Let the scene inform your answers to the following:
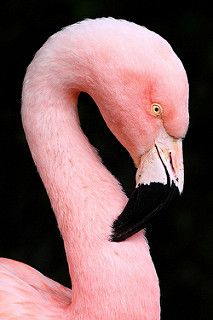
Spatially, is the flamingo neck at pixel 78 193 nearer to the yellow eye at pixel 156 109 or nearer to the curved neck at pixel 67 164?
the curved neck at pixel 67 164


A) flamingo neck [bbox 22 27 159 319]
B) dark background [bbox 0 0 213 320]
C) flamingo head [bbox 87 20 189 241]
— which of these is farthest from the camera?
dark background [bbox 0 0 213 320]

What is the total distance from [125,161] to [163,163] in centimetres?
147

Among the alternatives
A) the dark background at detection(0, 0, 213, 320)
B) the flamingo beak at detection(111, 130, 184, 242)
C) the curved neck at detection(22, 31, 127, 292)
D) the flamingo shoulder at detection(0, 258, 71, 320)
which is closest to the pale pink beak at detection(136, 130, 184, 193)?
the flamingo beak at detection(111, 130, 184, 242)

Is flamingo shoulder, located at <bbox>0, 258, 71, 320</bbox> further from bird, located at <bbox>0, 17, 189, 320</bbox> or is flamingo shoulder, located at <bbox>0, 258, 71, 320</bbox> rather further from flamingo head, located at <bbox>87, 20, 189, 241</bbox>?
flamingo head, located at <bbox>87, 20, 189, 241</bbox>

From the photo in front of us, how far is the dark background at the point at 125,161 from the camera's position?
3.74m

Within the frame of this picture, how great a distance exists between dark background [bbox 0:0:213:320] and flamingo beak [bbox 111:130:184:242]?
126 centimetres

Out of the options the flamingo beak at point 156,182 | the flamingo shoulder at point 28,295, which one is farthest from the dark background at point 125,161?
the flamingo beak at point 156,182

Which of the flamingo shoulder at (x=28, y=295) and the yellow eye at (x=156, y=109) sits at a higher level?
the yellow eye at (x=156, y=109)

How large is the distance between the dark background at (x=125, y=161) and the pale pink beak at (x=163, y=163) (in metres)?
1.28

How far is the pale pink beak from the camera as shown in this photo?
2.43 m

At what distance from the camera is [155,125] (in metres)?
2.42

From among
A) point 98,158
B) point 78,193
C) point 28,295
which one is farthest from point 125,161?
point 28,295

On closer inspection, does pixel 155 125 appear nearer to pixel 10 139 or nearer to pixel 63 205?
pixel 63 205

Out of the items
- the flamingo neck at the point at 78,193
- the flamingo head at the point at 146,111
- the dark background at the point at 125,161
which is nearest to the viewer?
the flamingo head at the point at 146,111
